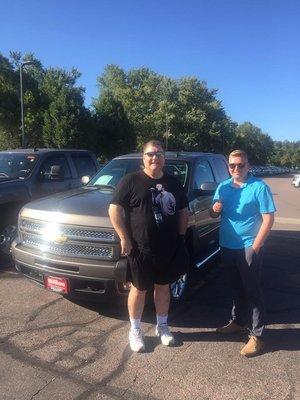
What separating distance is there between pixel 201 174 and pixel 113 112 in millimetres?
40816

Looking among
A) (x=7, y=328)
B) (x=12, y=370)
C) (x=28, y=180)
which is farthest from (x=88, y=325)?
(x=28, y=180)

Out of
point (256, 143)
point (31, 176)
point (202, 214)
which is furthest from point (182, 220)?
point (256, 143)

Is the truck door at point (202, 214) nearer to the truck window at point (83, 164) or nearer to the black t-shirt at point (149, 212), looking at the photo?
the black t-shirt at point (149, 212)

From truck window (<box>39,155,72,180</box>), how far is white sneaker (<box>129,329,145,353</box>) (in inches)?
164

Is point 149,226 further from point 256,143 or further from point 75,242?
point 256,143

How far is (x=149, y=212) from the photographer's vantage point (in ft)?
12.5

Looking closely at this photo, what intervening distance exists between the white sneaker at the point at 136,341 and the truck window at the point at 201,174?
240 cm

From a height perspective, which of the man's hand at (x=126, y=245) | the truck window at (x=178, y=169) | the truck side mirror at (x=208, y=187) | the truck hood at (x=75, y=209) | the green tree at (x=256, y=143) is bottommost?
the green tree at (x=256, y=143)

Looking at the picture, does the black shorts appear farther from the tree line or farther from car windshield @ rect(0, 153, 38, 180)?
the tree line

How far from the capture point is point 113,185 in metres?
5.95

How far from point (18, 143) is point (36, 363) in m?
34.8

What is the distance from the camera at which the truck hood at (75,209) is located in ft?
14.8

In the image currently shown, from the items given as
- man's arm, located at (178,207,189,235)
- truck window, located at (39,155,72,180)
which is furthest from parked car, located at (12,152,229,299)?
truck window, located at (39,155,72,180)

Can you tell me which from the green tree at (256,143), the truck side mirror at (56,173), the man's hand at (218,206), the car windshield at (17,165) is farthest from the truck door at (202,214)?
the green tree at (256,143)
